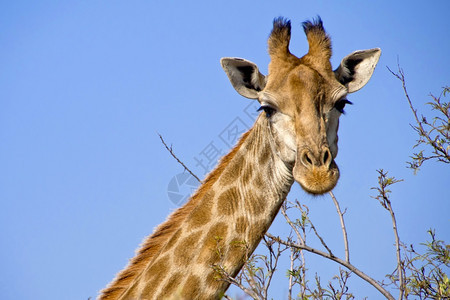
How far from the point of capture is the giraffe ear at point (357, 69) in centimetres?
775

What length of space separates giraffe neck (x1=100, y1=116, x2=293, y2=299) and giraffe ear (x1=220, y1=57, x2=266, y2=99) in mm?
411

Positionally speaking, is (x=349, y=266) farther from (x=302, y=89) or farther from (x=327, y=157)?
(x=302, y=89)

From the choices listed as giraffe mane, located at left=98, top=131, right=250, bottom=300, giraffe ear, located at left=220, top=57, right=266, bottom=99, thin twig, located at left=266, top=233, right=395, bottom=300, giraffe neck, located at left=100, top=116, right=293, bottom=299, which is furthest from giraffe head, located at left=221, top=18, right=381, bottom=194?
giraffe mane, located at left=98, top=131, right=250, bottom=300

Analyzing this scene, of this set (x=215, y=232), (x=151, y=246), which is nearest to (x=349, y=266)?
(x=215, y=232)

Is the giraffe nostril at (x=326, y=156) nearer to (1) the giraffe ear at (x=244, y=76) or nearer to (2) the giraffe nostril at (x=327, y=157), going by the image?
(2) the giraffe nostril at (x=327, y=157)

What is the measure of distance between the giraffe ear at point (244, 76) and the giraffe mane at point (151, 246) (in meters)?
1.13

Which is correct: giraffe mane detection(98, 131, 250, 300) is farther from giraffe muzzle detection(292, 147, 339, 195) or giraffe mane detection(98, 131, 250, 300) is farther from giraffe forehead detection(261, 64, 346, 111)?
giraffe muzzle detection(292, 147, 339, 195)

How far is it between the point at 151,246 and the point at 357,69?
11.3ft

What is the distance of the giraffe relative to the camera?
6.65 metres

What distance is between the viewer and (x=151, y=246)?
25.3 ft

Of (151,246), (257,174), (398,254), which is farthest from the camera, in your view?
(151,246)

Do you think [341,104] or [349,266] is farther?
[341,104]

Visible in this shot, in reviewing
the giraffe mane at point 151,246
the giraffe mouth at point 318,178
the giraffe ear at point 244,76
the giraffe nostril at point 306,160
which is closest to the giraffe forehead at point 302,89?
the giraffe ear at point 244,76

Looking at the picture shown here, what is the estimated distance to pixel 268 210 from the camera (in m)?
7.04
